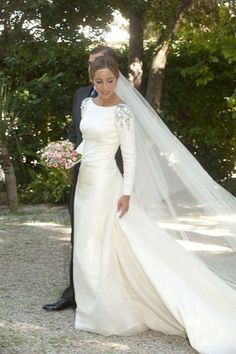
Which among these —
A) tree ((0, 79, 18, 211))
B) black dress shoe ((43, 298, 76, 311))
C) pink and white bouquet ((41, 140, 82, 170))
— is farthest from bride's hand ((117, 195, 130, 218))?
Result: tree ((0, 79, 18, 211))

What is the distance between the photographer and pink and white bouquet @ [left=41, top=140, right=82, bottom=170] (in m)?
3.68

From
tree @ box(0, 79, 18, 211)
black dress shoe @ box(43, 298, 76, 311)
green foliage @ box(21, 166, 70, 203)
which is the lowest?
black dress shoe @ box(43, 298, 76, 311)

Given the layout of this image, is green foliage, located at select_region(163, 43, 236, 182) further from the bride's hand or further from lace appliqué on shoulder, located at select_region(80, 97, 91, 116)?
the bride's hand

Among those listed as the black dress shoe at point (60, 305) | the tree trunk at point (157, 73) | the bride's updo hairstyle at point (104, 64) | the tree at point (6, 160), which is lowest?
the black dress shoe at point (60, 305)

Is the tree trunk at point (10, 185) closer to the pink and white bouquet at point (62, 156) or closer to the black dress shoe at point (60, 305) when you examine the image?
the black dress shoe at point (60, 305)

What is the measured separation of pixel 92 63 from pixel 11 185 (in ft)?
17.6

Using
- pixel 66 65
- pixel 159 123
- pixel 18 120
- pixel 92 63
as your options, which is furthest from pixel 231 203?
pixel 66 65

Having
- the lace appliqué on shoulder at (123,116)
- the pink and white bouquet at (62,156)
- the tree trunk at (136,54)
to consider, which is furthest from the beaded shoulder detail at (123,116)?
the tree trunk at (136,54)

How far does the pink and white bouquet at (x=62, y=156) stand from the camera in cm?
368

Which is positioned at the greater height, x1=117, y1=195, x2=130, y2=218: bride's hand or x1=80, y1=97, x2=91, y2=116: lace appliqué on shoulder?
x1=80, y1=97, x2=91, y2=116: lace appliqué on shoulder

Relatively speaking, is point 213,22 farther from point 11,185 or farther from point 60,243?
point 60,243

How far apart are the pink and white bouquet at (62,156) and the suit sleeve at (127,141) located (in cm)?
31

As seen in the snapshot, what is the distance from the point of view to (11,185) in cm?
870

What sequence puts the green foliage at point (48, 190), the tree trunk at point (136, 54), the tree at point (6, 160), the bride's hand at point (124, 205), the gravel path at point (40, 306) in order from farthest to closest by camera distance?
the green foliage at point (48, 190) → the tree trunk at point (136, 54) → the tree at point (6, 160) → the bride's hand at point (124, 205) → the gravel path at point (40, 306)
